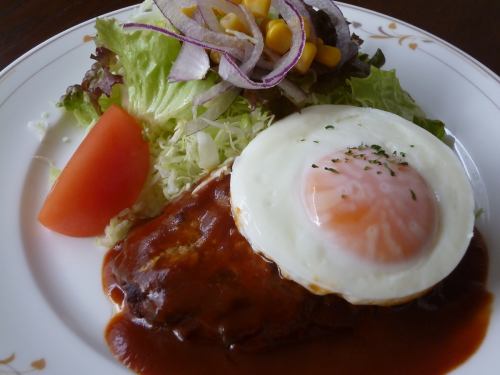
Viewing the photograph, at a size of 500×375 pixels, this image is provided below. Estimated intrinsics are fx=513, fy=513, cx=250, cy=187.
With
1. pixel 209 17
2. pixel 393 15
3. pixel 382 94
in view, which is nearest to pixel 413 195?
pixel 382 94

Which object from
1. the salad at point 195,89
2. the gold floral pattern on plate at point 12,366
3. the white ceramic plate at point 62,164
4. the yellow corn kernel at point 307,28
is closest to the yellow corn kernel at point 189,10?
the salad at point 195,89

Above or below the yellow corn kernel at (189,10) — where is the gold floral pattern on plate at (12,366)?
below

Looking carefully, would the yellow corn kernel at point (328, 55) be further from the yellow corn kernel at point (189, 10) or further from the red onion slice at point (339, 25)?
the yellow corn kernel at point (189, 10)

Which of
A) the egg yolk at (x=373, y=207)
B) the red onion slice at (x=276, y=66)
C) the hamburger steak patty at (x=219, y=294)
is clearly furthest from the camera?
the red onion slice at (x=276, y=66)

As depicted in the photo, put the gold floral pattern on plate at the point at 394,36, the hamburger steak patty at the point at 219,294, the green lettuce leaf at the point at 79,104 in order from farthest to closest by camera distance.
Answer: the gold floral pattern on plate at the point at 394,36, the green lettuce leaf at the point at 79,104, the hamburger steak patty at the point at 219,294

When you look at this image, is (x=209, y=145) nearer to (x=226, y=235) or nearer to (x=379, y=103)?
(x=226, y=235)

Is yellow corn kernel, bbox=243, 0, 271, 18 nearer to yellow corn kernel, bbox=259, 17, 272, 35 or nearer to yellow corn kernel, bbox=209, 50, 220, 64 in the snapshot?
yellow corn kernel, bbox=259, 17, 272, 35

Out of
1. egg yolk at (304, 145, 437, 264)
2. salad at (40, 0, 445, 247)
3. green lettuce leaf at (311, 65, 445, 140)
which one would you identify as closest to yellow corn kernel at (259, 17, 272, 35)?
salad at (40, 0, 445, 247)
